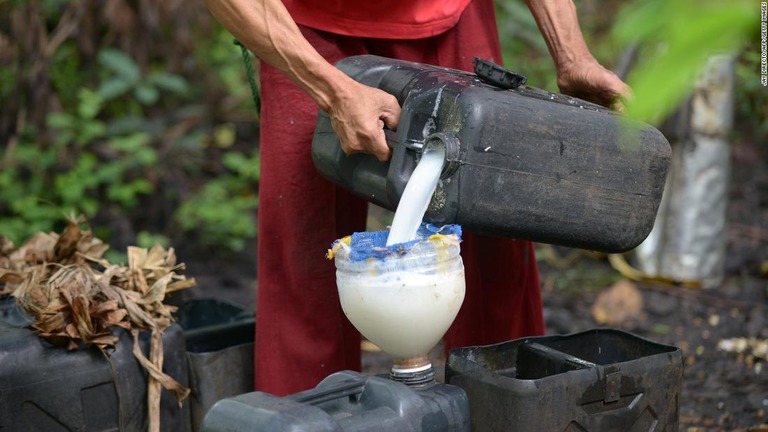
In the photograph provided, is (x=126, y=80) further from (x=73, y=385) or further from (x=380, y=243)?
(x=380, y=243)

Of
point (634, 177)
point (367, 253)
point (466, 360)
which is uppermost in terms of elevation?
point (634, 177)

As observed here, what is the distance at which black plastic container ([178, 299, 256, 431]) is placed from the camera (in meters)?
2.72

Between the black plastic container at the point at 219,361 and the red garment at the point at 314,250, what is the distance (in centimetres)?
9

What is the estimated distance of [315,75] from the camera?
2.29m

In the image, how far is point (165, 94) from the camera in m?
6.18

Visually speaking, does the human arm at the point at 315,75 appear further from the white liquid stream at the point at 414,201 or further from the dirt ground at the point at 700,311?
the dirt ground at the point at 700,311

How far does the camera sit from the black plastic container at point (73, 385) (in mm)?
2391

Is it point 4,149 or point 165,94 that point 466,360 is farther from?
point 165,94

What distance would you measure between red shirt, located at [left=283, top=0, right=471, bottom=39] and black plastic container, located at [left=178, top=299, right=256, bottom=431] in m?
0.88

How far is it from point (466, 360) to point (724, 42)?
1.47m

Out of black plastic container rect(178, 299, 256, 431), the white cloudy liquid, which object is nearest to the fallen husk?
black plastic container rect(178, 299, 256, 431)

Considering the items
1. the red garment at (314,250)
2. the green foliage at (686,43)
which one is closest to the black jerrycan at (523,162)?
the red garment at (314,250)

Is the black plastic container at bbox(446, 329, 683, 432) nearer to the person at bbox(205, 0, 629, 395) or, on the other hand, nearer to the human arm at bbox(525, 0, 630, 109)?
the person at bbox(205, 0, 629, 395)

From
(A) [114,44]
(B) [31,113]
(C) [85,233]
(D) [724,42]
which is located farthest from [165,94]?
(D) [724,42]
